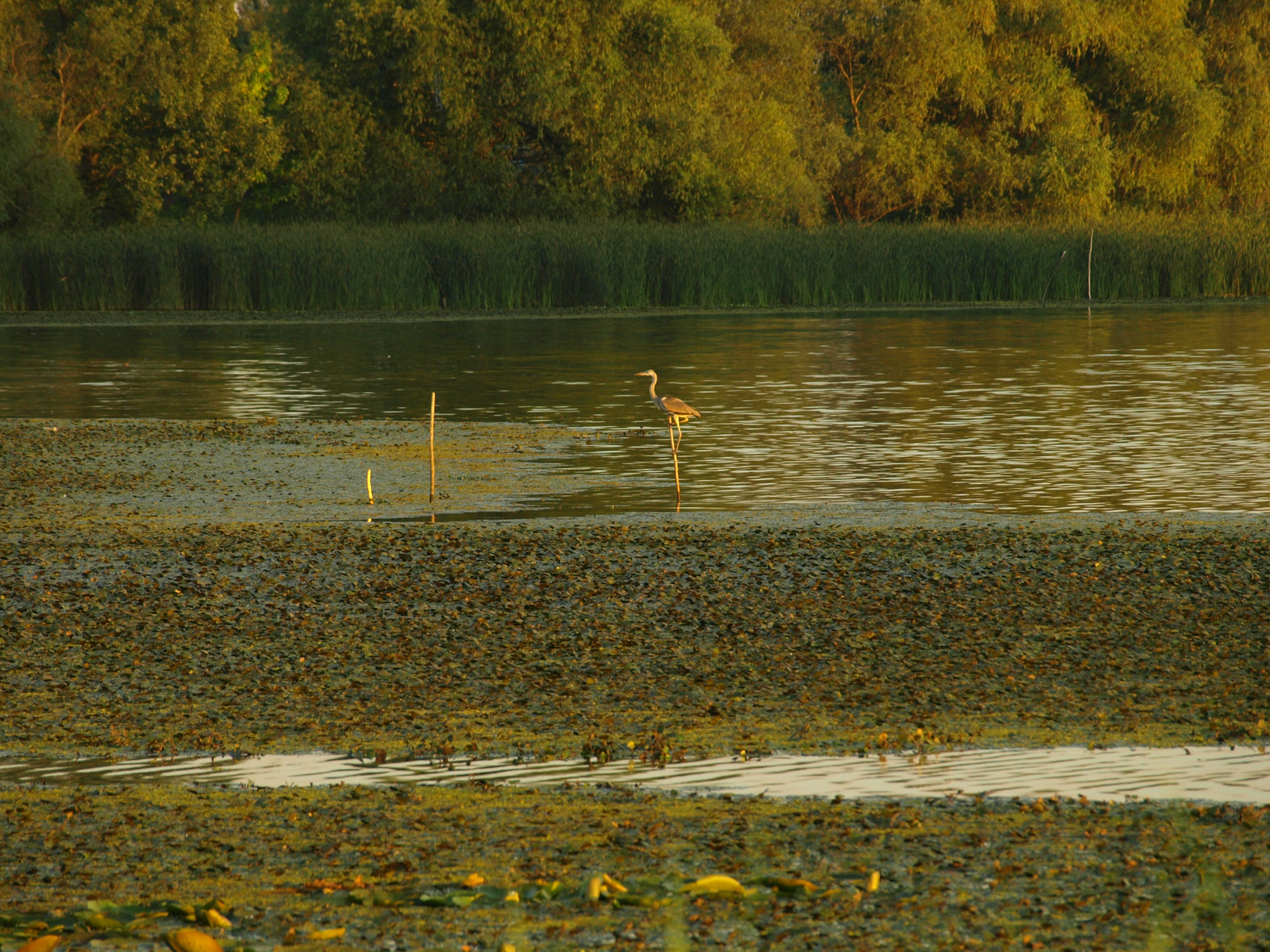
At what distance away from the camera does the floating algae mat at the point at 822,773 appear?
593cm

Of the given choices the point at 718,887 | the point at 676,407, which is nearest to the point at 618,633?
the point at 718,887

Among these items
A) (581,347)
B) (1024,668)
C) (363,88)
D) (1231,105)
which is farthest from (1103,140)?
(1024,668)

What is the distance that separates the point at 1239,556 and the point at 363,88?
1700 inches

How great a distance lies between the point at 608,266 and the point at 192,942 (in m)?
40.1

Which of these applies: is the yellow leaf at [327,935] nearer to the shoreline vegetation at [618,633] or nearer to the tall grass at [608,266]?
the shoreline vegetation at [618,633]

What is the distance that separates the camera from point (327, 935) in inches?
178

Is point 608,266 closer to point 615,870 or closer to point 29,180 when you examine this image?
point 29,180

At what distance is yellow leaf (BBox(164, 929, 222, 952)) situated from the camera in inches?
170

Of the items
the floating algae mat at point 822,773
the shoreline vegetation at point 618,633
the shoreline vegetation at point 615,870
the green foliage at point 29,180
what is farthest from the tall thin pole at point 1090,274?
the shoreline vegetation at point 615,870

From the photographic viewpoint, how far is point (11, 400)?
2223cm

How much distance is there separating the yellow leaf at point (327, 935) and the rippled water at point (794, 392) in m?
8.50

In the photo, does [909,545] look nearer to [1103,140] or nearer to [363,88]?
[363,88]

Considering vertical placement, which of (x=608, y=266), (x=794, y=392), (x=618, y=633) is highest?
(x=608, y=266)

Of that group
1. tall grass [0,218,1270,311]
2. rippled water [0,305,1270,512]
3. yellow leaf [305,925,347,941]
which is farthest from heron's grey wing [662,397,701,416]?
tall grass [0,218,1270,311]
